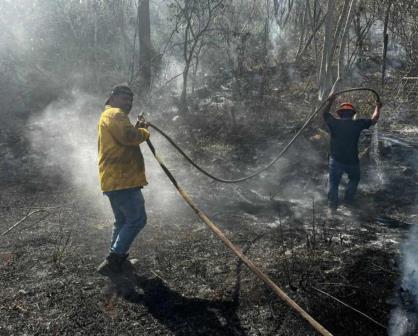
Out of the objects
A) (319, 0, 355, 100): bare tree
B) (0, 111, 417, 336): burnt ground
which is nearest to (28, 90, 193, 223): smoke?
(0, 111, 417, 336): burnt ground

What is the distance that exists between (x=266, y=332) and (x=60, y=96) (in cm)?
1004

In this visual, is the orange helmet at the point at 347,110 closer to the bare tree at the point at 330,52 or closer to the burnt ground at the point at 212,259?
the burnt ground at the point at 212,259

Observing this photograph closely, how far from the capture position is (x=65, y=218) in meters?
5.66

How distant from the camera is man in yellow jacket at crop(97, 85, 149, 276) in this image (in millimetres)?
3783

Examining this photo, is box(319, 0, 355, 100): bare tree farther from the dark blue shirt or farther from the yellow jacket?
the yellow jacket

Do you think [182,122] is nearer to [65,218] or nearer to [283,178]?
[283,178]

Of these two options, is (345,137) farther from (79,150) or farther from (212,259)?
(79,150)

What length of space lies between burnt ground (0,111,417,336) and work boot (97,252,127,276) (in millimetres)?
117

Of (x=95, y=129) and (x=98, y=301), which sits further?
(x=95, y=129)

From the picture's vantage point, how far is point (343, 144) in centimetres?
590

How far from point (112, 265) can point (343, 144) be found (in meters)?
3.69

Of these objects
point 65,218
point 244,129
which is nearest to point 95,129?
point 244,129

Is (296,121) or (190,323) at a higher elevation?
(296,121)

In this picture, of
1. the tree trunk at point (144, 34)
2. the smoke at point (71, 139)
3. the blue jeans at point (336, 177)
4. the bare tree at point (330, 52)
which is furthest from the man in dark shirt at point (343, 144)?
the tree trunk at point (144, 34)
